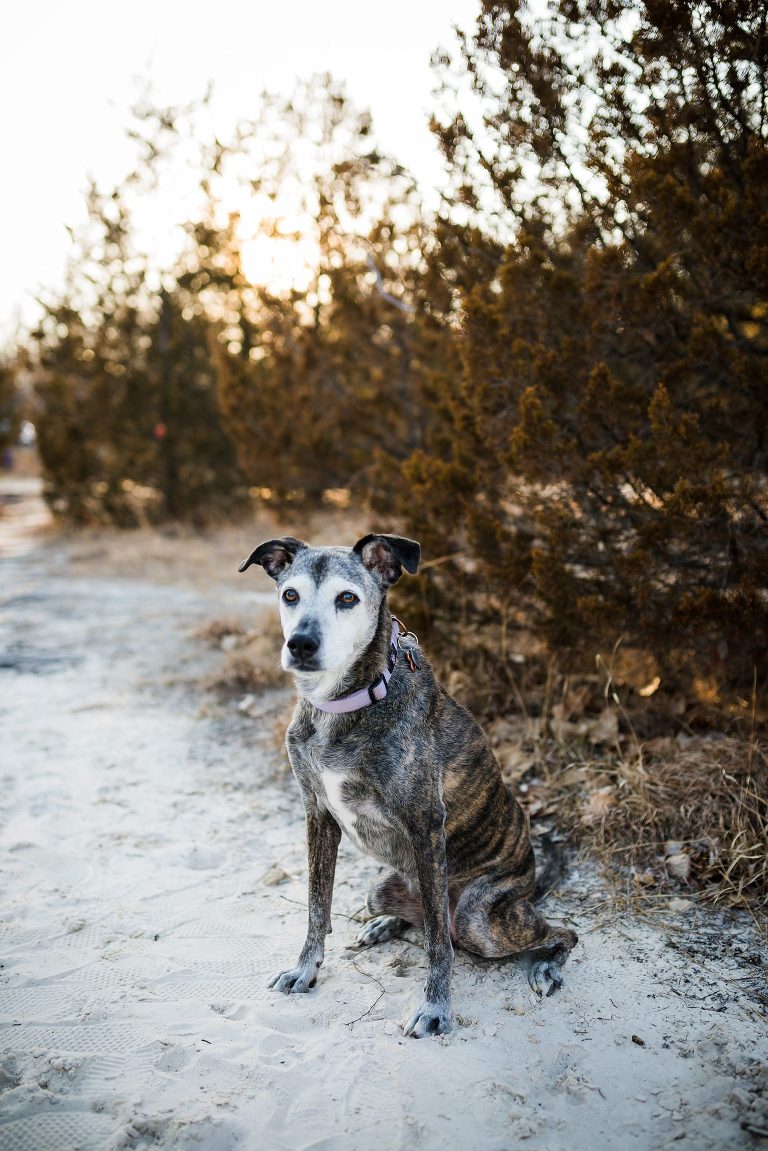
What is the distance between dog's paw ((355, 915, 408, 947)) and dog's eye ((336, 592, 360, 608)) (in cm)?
142

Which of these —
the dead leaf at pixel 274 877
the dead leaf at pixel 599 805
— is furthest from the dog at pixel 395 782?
the dead leaf at pixel 599 805

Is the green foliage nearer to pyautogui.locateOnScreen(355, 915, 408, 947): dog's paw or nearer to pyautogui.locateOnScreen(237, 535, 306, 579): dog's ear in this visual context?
pyautogui.locateOnScreen(237, 535, 306, 579): dog's ear

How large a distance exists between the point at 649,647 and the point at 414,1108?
8.42ft

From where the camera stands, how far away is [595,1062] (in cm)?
239

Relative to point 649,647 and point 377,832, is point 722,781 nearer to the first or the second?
point 649,647

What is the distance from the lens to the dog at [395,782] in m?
2.62

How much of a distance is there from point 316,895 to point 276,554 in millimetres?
1374

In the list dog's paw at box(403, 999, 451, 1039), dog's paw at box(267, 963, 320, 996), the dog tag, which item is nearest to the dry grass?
the dog tag

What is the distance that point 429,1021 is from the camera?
255 centimetres

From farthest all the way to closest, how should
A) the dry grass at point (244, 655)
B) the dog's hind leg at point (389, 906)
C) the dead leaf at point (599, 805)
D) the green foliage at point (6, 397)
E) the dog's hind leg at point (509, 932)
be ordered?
the green foliage at point (6, 397)
the dry grass at point (244, 655)
the dead leaf at point (599, 805)
the dog's hind leg at point (389, 906)
the dog's hind leg at point (509, 932)

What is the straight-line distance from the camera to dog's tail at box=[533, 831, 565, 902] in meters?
3.28

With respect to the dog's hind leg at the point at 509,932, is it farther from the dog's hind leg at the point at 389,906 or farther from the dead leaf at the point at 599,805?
the dead leaf at the point at 599,805

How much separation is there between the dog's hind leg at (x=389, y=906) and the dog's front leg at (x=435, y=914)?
31 cm

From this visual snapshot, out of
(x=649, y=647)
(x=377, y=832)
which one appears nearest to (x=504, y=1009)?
(x=377, y=832)
